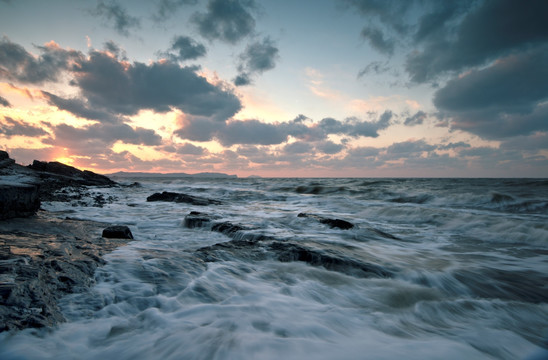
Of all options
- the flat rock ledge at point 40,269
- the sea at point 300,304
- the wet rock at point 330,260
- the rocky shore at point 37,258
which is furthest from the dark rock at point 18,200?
the wet rock at point 330,260

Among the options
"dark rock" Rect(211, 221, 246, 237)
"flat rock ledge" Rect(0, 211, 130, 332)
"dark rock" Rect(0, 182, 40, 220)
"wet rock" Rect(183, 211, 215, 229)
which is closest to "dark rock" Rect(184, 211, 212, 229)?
"wet rock" Rect(183, 211, 215, 229)

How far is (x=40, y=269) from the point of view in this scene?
248 cm

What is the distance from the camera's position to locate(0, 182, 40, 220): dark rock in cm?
491

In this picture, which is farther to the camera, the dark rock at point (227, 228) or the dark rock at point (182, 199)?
the dark rock at point (182, 199)

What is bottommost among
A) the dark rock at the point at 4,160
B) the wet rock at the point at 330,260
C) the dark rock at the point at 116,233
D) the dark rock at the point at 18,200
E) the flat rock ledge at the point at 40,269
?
the wet rock at the point at 330,260

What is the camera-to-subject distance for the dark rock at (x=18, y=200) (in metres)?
4.91

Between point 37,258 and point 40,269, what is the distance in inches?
17.7

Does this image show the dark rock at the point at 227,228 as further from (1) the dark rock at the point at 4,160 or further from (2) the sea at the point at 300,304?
(1) the dark rock at the point at 4,160

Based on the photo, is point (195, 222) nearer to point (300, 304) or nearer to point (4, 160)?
point (300, 304)

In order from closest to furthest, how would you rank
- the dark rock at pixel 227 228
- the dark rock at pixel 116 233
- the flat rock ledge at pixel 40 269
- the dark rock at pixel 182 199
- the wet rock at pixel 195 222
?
1. the flat rock ledge at pixel 40 269
2. the dark rock at pixel 116 233
3. the dark rock at pixel 227 228
4. the wet rock at pixel 195 222
5. the dark rock at pixel 182 199

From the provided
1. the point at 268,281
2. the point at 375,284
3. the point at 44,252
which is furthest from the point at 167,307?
the point at 375,284

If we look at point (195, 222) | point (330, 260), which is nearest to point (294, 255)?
point (330, 260)

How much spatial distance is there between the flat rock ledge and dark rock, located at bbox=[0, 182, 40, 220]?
0.51 meters

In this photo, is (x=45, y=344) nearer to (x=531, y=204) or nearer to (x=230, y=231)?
(x=230, y=231)
